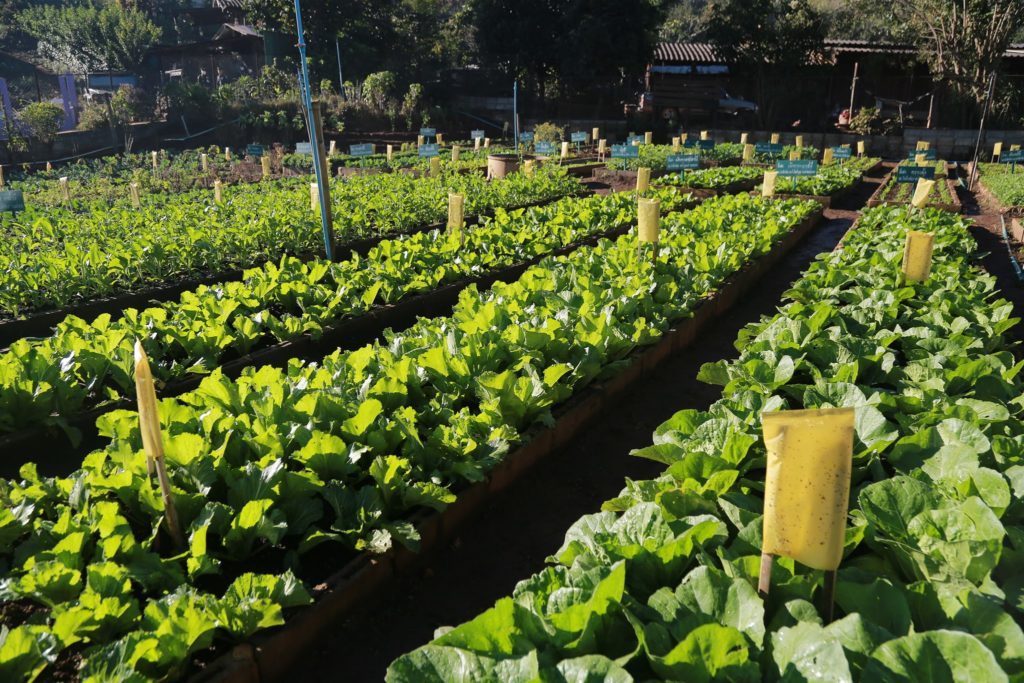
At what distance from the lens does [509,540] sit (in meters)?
3.42

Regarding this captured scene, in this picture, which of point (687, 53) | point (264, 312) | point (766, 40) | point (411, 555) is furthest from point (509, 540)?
point (687, 53)

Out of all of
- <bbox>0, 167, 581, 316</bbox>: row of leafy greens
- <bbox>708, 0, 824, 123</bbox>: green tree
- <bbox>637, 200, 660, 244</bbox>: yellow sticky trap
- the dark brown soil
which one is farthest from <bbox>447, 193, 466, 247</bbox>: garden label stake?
<bbox>708, 0, 824, 123</bbox>: green tree

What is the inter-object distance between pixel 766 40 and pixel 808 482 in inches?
1240

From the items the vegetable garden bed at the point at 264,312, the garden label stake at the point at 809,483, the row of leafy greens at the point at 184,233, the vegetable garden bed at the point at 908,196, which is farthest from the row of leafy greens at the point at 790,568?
the vegetable garden bed at the point at 908,196

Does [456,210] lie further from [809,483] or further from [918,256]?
[809,483]

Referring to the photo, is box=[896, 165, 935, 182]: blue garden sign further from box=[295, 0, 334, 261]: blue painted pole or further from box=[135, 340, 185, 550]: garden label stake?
box=[135, 340, 185, 550]: garden label stake

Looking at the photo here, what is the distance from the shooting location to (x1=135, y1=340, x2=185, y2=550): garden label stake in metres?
2.24

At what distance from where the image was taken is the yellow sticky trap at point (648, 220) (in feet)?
19.3

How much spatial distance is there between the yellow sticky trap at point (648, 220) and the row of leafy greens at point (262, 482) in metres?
1.60

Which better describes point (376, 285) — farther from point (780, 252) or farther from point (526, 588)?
point (780, 252)

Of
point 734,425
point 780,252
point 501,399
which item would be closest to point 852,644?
point 734,425

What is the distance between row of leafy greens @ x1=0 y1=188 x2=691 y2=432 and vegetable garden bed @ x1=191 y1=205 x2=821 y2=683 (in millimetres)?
2148

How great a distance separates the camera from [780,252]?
8.87 m

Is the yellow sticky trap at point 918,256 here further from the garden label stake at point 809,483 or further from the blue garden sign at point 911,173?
the blue garden sign at point 911,173
